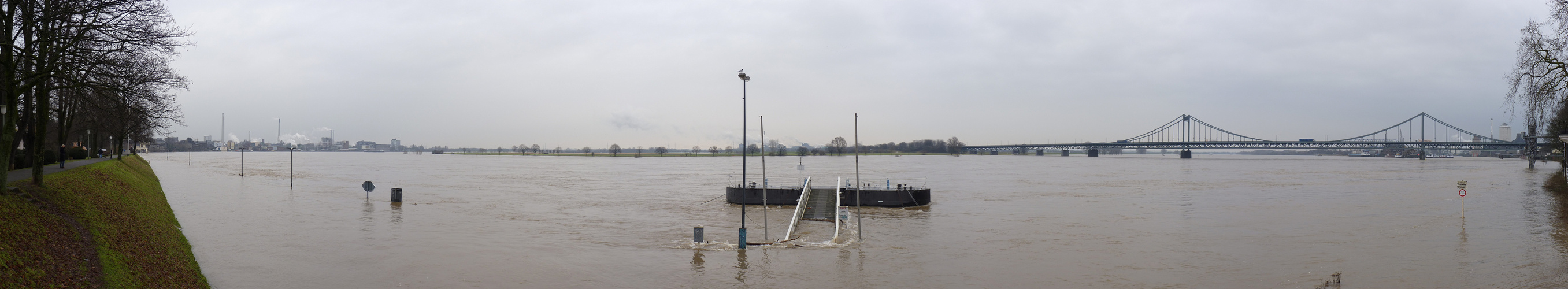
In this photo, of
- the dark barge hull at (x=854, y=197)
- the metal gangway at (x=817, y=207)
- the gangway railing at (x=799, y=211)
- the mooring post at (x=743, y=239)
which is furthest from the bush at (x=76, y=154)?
the mooring post at (x=743, y=239)

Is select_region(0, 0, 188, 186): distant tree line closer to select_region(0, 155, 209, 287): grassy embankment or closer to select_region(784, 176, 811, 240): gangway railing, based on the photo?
select_region(0, 155, 209, 287): grassy embankment

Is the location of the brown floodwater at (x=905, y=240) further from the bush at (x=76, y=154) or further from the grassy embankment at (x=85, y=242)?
the bush at (x=76, y=154)

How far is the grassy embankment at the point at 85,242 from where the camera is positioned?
11.6m

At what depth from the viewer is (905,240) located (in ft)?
89.2

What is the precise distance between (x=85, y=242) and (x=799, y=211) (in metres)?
23.4

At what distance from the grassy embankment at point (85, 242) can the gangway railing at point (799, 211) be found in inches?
643

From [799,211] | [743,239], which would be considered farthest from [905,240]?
[799,211]

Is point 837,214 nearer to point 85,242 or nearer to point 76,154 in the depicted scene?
point 85,242

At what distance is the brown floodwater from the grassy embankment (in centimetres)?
133

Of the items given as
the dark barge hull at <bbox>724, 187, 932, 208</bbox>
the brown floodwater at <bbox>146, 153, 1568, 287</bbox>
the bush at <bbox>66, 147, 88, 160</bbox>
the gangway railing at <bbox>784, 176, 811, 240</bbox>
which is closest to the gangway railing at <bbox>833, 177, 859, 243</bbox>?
the dark barge hull at <bbox>724, 187, 932, 208</bbox>

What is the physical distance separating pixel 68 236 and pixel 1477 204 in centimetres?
5923

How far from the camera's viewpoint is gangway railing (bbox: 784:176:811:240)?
27.1 meters

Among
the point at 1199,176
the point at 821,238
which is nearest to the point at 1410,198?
the point at 1199,176

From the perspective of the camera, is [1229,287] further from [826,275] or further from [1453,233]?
[1453,233]
